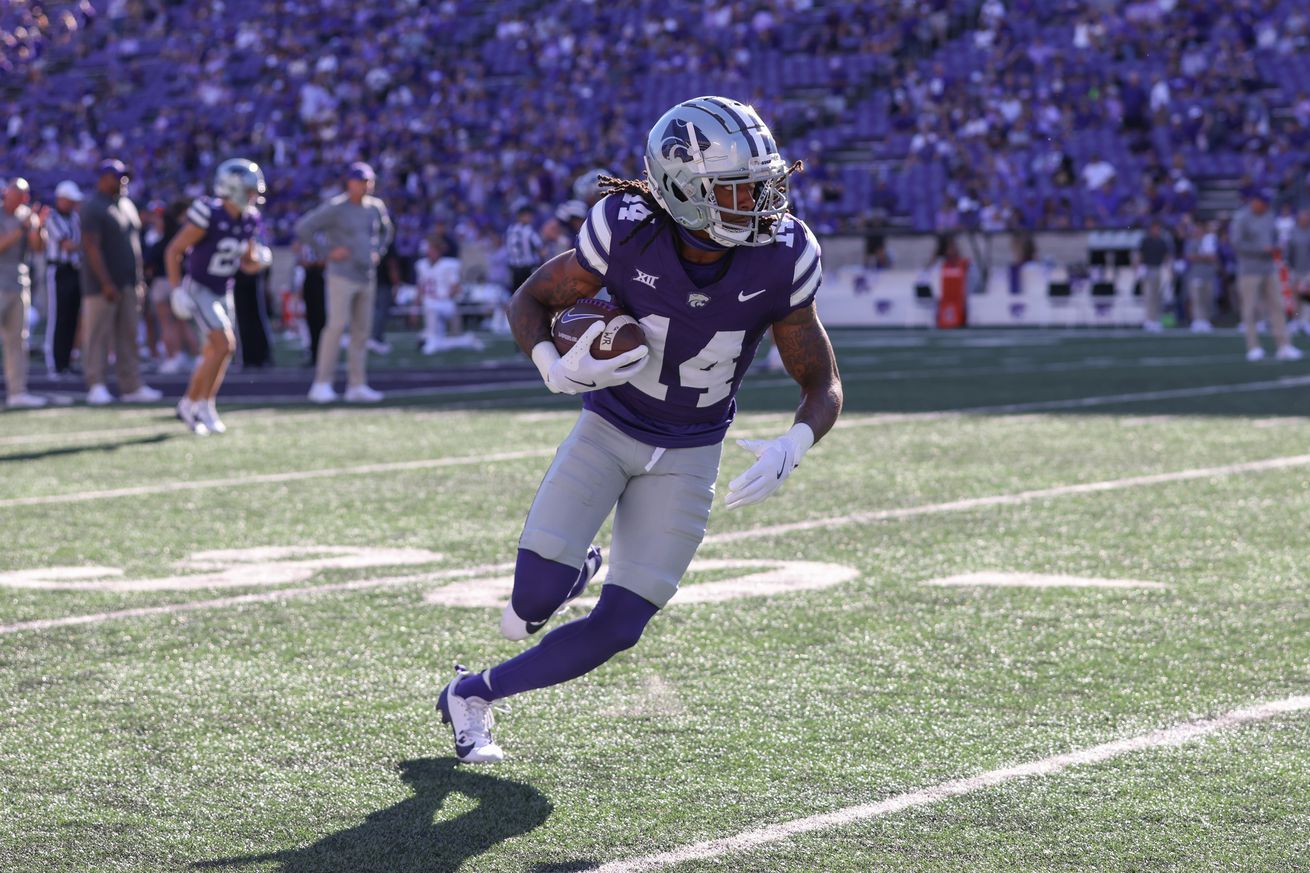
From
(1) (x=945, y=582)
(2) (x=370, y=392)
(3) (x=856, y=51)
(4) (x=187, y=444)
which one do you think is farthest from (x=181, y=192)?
(1) (x=945, y=582)

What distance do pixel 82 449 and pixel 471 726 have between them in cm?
775

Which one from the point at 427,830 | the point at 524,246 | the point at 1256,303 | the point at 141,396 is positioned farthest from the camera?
the point at 524,246

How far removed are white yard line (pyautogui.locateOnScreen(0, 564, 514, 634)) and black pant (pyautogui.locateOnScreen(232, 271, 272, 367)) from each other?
531 inches

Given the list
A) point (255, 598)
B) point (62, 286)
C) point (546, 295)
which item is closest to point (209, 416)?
point (255, 598)

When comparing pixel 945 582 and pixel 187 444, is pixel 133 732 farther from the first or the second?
pixel 187 444

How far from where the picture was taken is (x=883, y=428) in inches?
484

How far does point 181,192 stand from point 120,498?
102 ft

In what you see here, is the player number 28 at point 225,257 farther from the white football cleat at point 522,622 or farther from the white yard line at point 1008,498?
the white football cleat at point 522,622

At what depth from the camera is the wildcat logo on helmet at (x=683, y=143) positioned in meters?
4.25

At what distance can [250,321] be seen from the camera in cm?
2002

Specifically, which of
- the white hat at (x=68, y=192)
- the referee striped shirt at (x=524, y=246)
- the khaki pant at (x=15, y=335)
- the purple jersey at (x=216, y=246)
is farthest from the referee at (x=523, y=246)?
the purple jersey at (x=216, y=246)

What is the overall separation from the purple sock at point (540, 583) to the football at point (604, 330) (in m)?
0.50

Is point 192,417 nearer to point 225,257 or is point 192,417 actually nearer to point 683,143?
point 225,257

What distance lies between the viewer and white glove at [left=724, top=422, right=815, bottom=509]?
4.17 m
